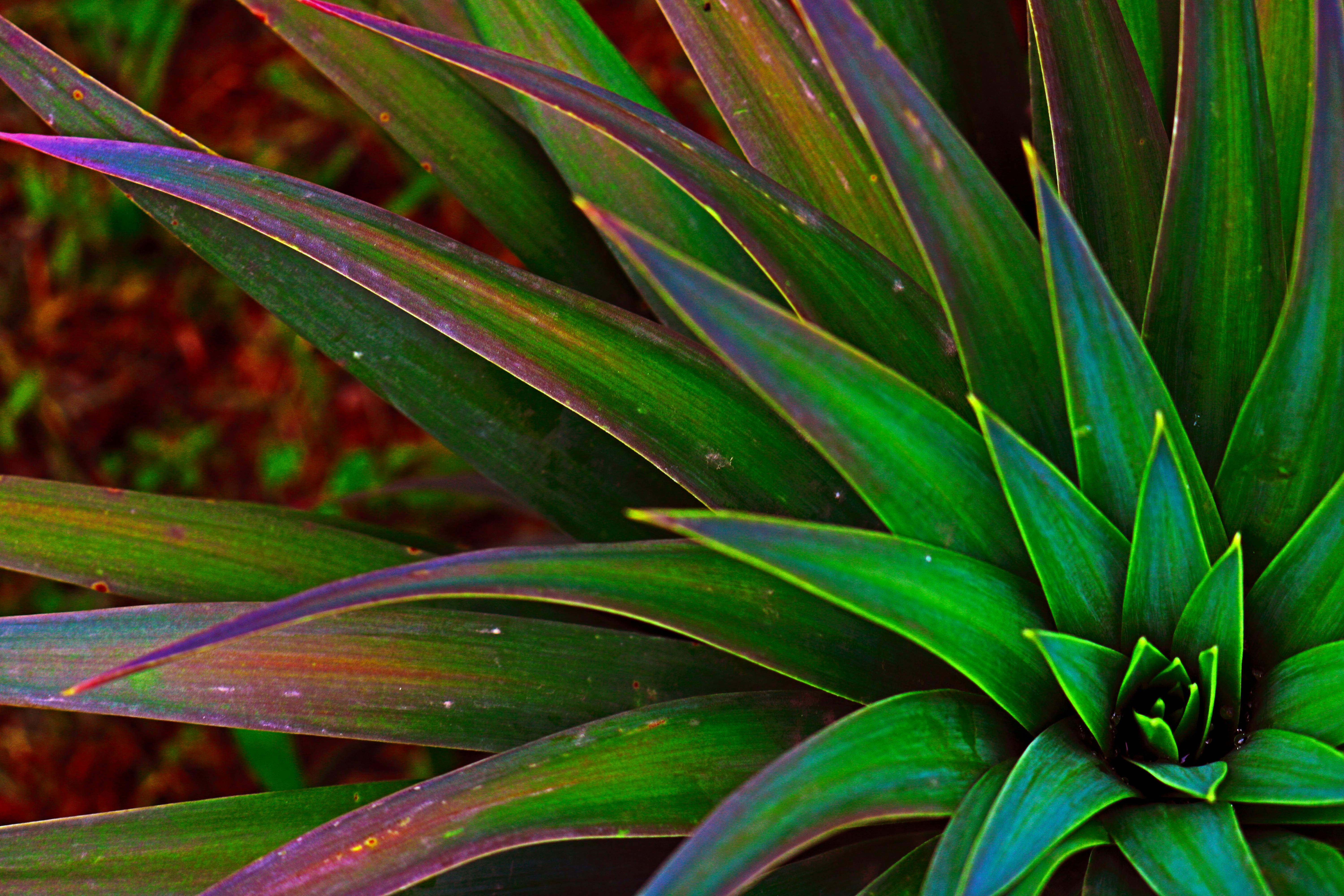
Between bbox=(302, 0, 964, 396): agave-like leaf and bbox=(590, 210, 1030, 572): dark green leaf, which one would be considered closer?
bbox=(590, 210, 1030, 572): dark green leaf

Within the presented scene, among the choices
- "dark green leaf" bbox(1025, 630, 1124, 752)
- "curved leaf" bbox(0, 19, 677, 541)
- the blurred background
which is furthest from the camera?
the blurred background

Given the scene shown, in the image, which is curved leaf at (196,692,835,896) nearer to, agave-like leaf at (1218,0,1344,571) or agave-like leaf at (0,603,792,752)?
agave-like leaf at (0,603,792,752)

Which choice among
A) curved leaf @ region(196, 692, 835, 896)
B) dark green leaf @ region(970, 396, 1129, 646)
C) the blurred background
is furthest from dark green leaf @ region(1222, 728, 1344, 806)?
the blurred background

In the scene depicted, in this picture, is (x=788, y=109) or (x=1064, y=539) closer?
(x=1064, y=539)

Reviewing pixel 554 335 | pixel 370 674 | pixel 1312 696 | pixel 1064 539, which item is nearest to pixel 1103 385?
pixel 1064 539

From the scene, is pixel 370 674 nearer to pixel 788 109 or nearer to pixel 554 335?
pixel 554 335

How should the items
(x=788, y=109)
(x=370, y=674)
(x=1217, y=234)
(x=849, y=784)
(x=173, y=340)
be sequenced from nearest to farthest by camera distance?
(x=849, y=784)
(x=1217, y=234)
(x=370, y=674)
(x=788, y=109)
(x=173, y=340)

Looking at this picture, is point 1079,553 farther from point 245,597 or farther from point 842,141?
point 245,597

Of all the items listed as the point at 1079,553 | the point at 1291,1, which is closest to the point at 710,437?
the point at 1079,553
